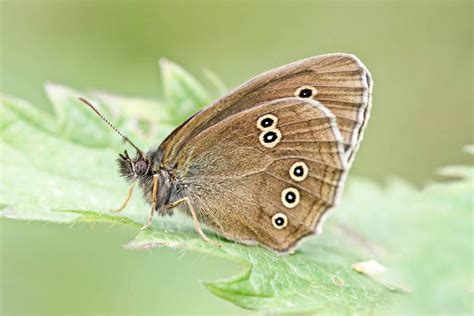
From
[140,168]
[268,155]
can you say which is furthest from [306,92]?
[140,168]

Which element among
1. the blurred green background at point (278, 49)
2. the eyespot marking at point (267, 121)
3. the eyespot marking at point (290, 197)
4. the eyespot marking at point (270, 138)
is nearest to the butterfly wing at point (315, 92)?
the eyespot marking at point (267, 121)

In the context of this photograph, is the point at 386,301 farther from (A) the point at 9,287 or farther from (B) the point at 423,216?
(A) the point at 9,287

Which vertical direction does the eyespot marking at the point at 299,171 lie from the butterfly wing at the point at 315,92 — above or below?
below

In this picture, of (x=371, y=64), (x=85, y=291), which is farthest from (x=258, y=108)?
(x=371, y=64)

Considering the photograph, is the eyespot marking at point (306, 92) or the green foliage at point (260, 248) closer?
the green foliage at point (260, 248)

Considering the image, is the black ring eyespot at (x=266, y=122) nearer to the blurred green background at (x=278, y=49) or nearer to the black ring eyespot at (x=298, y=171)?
the black ring eyespot at (x=298, y=171)

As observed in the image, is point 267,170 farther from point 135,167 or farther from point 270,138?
point 135,167

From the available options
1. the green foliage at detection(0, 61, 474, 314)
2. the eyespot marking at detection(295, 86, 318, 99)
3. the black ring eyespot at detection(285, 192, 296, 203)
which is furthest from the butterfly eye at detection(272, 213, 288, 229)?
the eyespot marking at detection(295, 86, 318, 99)
